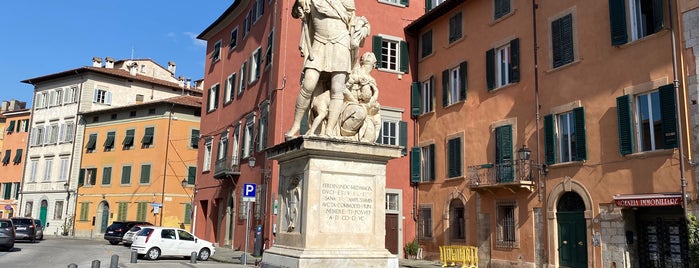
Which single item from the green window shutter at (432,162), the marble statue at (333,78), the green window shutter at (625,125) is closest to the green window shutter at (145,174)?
the green window shutter at (432,162)

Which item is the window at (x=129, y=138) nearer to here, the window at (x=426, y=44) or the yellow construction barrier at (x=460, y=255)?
the window at (x=426, y=44)

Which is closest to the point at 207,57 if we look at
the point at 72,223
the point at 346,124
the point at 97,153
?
the point at 97,153

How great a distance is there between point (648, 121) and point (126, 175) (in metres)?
40.5

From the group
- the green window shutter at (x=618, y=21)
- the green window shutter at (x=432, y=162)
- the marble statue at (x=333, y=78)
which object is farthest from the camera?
the green window shutter at (x=432, y=162)

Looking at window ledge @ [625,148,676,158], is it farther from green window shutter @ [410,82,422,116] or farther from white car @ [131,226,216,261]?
white car @ [131,226,216,261]

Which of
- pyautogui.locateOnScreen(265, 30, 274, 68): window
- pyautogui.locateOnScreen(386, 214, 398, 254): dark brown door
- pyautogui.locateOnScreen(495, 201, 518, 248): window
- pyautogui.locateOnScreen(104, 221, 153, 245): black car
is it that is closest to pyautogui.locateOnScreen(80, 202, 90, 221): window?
pyautogui.locateOnScreen(104, 221, 153, 245): black car

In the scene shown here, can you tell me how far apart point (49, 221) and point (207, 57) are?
2262 cm

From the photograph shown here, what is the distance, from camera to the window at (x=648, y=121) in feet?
54.4

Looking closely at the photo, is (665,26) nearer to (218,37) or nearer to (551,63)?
(551,63)

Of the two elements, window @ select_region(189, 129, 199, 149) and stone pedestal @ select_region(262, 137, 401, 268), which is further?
window @ select_region(189, 129, 199, 149)

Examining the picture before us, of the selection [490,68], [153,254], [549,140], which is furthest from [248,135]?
[549,140]

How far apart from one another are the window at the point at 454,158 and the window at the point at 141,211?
28.2m

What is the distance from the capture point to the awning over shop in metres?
16.2

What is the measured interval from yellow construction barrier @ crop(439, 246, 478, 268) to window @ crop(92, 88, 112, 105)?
38.0m
